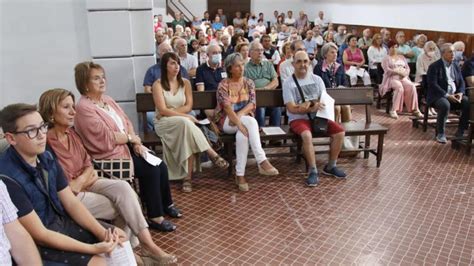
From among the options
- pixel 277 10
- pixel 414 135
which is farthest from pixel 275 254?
pixel 277 10

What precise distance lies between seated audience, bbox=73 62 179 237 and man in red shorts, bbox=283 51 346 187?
154cm

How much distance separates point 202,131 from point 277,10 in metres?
13.2

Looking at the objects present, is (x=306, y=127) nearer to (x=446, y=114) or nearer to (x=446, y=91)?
(x=446, y=114)

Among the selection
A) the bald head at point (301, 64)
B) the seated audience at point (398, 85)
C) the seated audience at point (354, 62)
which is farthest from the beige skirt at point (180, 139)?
the seated audience at point (354, 62)

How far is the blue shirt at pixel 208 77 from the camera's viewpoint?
528 centimetres

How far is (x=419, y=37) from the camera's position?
→ 8359 millimetres

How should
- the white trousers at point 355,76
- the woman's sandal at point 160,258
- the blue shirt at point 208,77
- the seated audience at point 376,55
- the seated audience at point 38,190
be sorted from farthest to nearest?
the seated audience at point 376,55 < the white trousers at point 355,76 < the blue shirt at point 208,77 < the woman's sandal at point 160,258 < the seated audience at point 38,190

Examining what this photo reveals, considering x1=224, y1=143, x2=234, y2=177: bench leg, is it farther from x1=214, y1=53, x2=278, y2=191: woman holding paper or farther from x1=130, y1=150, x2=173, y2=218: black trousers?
x1=130, y1=150, x2=173, y2=218: black trousers

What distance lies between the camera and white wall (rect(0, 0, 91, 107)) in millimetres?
4117

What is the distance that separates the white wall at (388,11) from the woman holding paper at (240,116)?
6.14 metres

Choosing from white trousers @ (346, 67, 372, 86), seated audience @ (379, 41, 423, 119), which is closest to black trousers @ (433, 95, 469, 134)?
seated audience @ (379, 41, 423, 119)

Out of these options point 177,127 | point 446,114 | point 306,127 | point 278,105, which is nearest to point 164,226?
point 177,127

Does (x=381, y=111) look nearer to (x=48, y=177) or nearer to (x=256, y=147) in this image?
(x=256, y=147)

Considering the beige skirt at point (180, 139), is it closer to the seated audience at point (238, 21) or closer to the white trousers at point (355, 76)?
the white trousers at point (355, 76)
